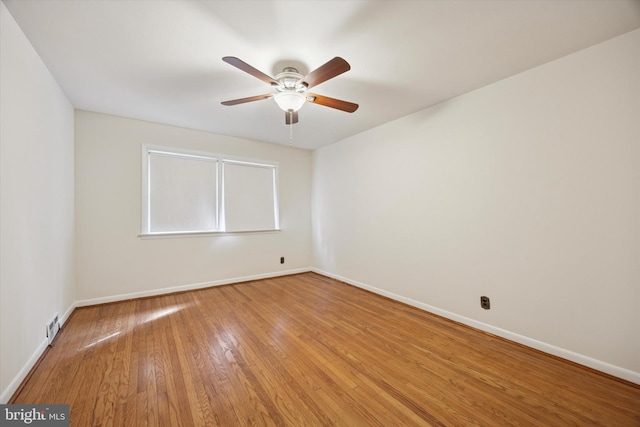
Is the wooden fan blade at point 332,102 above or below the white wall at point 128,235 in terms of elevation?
above

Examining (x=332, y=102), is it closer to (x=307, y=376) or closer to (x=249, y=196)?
(x=307, y=376)

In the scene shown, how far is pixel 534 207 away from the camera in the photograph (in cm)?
204

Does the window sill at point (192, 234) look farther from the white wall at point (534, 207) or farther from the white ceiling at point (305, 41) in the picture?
the white wall at point (534, 207)

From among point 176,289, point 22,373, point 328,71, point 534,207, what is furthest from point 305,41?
point 176,289

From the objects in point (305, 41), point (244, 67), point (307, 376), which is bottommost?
point (307, 376)

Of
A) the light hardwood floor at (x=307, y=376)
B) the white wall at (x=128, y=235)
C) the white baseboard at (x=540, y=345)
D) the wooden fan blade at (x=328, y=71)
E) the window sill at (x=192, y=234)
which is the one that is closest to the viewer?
the light hardwood floor at (x=307, y=376)

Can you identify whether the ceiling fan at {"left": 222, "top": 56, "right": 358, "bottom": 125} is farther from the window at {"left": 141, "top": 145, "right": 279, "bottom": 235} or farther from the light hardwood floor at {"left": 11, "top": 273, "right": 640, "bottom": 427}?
the light hardwood floor at {"left": 11, "top": 273, "right": 640, "bottom": 427}

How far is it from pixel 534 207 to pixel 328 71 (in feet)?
6.61

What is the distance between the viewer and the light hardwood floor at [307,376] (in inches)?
53.6

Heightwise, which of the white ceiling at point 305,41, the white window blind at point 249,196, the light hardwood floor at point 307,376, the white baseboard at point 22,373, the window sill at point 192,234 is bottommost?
the light hardwood floor at point 307,376

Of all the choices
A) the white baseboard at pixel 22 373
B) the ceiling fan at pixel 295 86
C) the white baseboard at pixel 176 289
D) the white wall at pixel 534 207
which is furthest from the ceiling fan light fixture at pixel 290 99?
the white baseboard at pixel 176 289

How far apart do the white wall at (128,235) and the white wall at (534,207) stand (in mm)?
2523

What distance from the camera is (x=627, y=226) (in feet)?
5.43

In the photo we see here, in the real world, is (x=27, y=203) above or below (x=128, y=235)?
above
